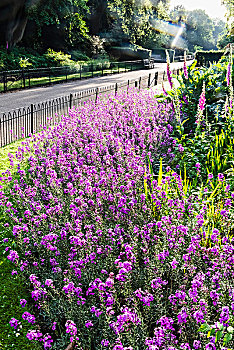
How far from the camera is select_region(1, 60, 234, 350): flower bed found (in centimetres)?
271

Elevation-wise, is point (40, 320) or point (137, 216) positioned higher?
point (137, 216)

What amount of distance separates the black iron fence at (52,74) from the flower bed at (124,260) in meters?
15.0

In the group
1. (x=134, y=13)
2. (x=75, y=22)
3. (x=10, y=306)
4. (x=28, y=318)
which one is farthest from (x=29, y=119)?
(x=134, y=13)

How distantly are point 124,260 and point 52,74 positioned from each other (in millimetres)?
23152

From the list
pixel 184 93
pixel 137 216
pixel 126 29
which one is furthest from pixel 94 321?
pixel 126 29

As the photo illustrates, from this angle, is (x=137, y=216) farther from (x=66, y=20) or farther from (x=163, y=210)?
(x=66, y=20)

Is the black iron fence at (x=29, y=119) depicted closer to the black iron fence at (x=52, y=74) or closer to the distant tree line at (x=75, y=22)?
the black iron fence at (x=52, y=74)

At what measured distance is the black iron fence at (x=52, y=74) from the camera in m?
20.1

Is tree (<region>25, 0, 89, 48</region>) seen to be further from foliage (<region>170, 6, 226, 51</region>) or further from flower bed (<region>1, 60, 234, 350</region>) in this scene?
foliage (<region>170, 6, 226, 51</region>)

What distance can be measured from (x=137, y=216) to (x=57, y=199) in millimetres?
1051

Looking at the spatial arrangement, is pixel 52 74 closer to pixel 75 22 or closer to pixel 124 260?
pixel 75 22

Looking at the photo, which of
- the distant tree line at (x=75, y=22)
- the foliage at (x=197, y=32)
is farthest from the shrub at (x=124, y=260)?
the foliage at (x=197, y=32)

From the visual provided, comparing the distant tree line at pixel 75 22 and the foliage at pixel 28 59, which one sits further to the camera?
the distant tree line at pixel 75 22

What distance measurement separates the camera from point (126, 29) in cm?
3706
